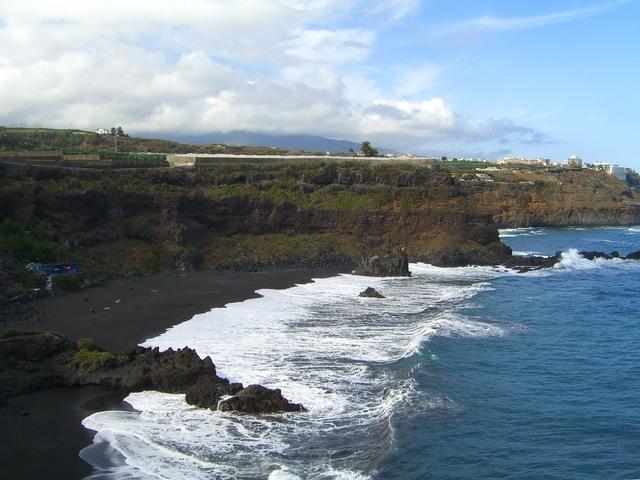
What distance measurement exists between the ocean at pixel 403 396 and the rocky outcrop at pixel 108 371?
0.67m

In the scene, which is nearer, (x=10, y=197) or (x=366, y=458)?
(x=366, y=458)

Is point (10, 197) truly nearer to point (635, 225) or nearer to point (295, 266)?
point (295, 266)

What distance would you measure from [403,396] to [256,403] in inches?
216

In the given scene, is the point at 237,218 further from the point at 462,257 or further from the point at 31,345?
the point at 31,345

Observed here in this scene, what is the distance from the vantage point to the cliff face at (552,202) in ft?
435

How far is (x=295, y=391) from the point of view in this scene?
2503 centimetres

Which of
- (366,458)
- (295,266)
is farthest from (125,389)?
(295,266)

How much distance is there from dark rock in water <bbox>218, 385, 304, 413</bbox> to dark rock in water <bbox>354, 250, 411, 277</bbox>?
37255mm

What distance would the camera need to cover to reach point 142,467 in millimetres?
18500

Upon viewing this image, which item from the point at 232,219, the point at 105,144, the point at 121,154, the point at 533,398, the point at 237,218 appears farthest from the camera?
the point at 105,144

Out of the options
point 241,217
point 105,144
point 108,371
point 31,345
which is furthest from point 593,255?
point 105,144

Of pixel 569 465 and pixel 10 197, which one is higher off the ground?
pixel 10 197

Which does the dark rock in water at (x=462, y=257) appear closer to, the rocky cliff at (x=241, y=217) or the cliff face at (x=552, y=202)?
the rocky cliff at (x=241, y=217)

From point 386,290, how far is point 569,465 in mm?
32388
